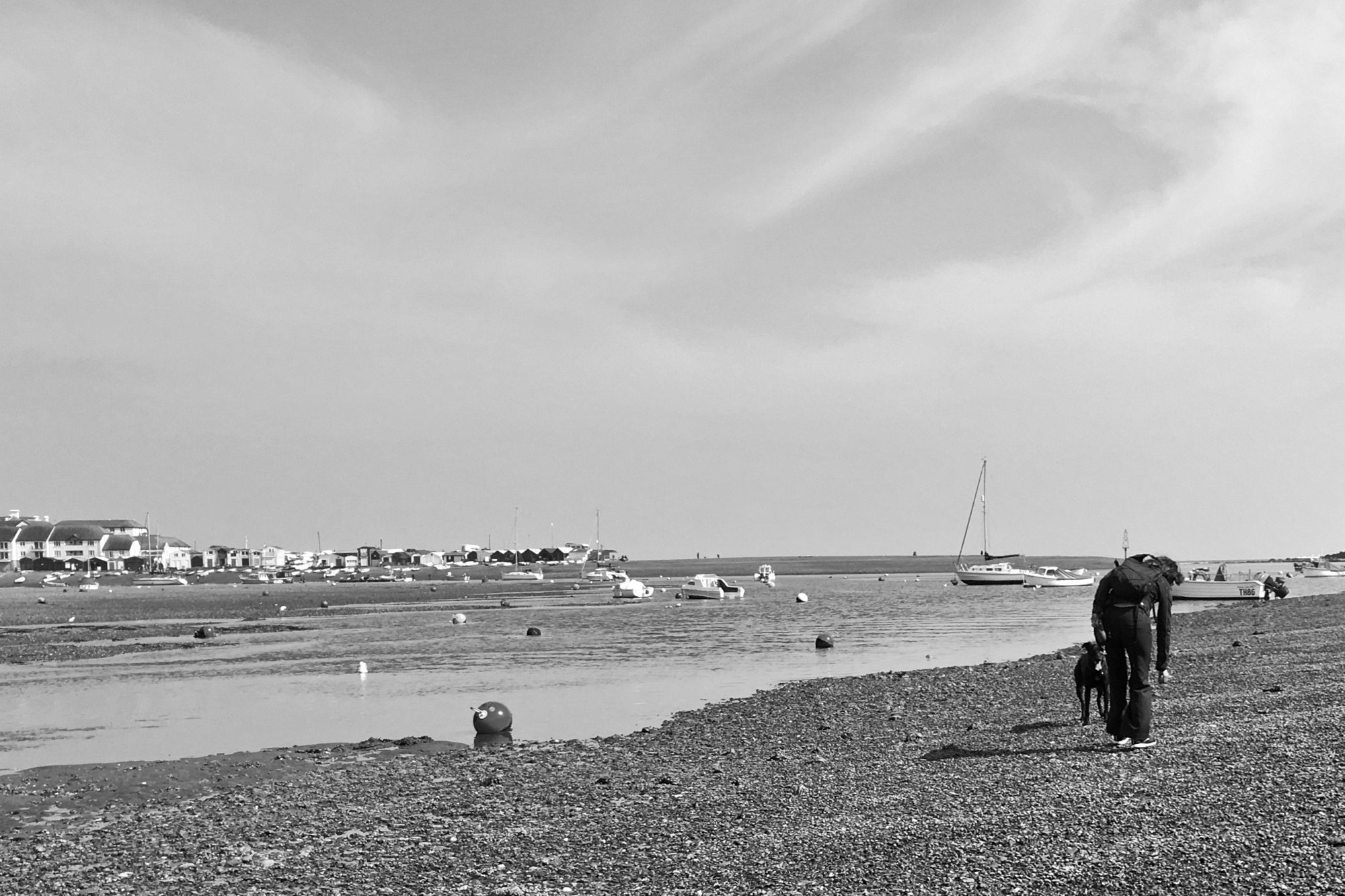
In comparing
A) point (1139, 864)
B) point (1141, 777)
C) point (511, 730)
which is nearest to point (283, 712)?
point (511, 730)

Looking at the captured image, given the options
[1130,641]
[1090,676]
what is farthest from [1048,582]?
[1130,641]

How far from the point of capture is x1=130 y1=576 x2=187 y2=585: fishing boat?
155250 mm

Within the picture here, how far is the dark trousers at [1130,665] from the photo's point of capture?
1384 cm

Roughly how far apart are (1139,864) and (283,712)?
890 inches

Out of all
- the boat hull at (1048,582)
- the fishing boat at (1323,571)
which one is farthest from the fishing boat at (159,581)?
the fishing boat at (1323,571)

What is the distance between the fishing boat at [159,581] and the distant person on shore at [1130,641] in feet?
516

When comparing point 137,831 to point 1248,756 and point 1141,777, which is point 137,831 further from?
point 1248,756

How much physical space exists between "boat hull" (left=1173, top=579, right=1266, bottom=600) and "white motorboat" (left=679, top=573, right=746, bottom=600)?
36.9m

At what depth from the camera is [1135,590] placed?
1384cm

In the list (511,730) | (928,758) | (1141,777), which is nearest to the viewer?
(1141,777)

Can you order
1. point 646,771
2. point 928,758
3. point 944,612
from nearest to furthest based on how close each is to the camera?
point 928,758 → point 646,771 → point 944,612

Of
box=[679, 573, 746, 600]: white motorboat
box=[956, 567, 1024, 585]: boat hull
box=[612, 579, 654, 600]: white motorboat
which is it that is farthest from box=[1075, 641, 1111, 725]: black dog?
box=[956, 567, 1024, 585]: boat hull

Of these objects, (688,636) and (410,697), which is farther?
(688,636)

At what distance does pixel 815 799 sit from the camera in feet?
43.0
